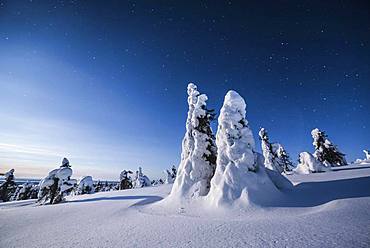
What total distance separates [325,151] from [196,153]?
37325 mm

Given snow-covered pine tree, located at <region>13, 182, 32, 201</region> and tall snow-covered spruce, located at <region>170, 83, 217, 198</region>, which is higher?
tall snow-covered spruce, located at <region>170, 83, 217, 198</region>

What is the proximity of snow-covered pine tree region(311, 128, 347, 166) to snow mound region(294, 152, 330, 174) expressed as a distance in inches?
509

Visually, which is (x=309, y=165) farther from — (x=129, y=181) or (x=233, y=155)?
(x=129, y=181)

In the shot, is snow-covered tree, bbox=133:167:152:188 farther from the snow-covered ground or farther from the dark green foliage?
the dark green foliage

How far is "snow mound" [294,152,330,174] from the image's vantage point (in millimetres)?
25994

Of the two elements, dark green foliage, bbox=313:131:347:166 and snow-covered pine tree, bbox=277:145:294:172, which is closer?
dark green foliage, bbox=313:131:347:166

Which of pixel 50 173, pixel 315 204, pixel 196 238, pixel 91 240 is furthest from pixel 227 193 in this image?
pixel 50 173

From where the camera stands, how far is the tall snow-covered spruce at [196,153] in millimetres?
14219

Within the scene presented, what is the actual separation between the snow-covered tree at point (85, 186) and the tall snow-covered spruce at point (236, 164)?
166 feet

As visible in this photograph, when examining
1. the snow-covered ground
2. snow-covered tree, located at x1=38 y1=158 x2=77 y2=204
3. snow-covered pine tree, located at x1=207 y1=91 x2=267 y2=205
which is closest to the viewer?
the snow-covered ground

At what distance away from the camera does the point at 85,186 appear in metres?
50.3

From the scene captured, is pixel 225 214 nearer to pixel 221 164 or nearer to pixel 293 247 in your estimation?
pixel 221 164

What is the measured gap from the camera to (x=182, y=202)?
42.8 feet

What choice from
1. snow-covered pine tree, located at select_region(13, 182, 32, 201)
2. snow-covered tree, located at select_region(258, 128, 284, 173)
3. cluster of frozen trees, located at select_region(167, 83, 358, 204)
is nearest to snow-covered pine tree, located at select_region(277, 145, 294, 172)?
snow-covered tree, located at select_region(258, 128, 284, 173)
